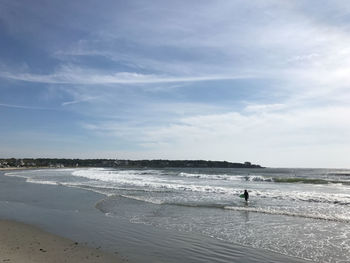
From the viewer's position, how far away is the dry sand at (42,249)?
8.82 metres

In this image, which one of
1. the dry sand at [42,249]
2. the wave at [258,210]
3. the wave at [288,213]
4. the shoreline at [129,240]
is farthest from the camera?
the wave at [258,210]

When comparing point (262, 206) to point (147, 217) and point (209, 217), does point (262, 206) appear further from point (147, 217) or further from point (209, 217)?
point (147, 217)

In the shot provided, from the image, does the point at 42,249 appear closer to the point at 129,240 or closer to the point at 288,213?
the point at 129,240

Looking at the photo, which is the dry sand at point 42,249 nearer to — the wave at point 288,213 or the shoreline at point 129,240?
the shoreline at point 129,240

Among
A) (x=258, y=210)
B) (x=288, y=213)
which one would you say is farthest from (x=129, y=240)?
(x=288, y=213)

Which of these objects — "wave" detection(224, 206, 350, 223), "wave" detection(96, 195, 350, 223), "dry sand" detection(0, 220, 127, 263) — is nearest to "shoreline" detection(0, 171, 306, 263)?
"dry sand" detection(0, 220, 127, 263)

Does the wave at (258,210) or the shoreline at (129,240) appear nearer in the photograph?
the shoreline at (129,240)

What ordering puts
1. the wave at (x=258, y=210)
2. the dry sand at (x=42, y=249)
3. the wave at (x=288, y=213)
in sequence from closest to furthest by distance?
the dry sand at (x=42, y=249) → the wave at (x=288, y=213) → the wave at (x=258, y=210)

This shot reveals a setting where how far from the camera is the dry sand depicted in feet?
28.9

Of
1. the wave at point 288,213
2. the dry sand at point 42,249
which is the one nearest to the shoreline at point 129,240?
the dry sand at point 42,249

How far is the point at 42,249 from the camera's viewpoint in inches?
389

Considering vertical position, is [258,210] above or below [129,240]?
above

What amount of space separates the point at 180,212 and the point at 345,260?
990cm

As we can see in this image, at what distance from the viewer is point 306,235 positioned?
12828mm
